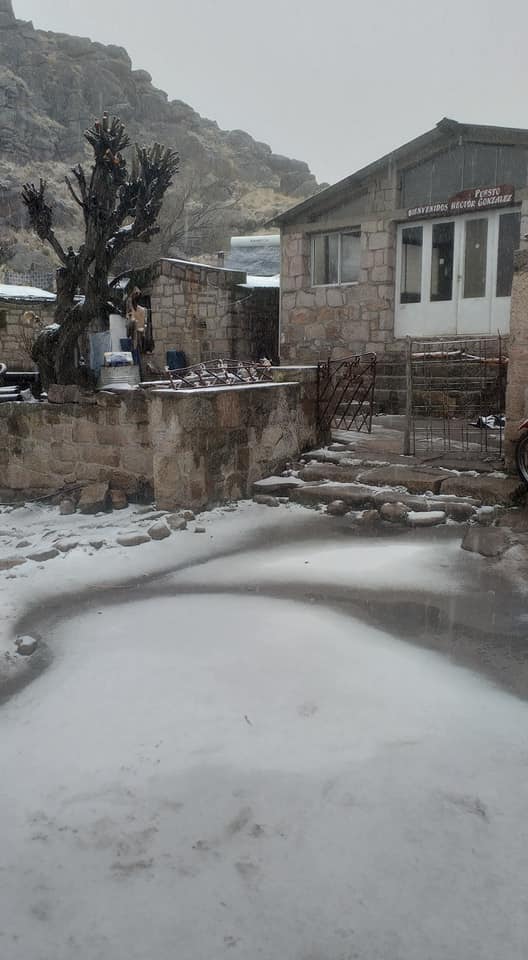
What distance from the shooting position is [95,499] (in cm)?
653

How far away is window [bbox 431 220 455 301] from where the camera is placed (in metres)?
11.6

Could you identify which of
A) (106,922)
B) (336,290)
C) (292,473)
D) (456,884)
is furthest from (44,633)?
(336,290)

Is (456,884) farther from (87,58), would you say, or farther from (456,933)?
(87,58)

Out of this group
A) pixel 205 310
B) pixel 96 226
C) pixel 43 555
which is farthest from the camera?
pixel 205 310

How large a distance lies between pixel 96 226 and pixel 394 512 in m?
4.98

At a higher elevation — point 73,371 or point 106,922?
point 73,371

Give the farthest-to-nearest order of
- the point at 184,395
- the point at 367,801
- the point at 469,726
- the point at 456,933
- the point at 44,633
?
the point at 184,395, the point at 44,633, the point at 469,726, the point at 367,801, the point at 456,933

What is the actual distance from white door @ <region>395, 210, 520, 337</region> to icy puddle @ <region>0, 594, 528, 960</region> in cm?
935

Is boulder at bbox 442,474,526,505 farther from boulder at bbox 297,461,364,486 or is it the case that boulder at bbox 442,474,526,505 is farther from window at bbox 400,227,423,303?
window at bbox 400,227,423,303

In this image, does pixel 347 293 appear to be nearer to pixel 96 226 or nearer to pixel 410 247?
pixel 410 247

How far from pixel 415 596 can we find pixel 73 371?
5284 mm

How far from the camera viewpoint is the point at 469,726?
269cm

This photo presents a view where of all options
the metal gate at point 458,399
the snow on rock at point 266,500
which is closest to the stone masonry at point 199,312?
the metal gate at point 458,399

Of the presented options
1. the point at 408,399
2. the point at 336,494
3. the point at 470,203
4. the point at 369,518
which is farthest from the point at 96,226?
the point at 470,203
